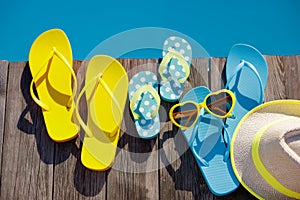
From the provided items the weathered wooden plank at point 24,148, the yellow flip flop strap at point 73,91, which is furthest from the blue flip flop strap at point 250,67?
the weathered wooden plank at point 24,148

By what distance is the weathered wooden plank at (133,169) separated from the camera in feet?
4.44

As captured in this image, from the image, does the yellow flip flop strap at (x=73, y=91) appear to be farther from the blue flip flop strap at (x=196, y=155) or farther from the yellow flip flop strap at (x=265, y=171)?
the yellow flip flop strap at (x=265, y=171)

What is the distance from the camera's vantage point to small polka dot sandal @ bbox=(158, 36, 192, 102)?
1.42 metres

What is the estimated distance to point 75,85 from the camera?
1395 mm

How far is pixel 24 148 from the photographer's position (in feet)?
4.57

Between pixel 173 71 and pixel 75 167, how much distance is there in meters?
0.41

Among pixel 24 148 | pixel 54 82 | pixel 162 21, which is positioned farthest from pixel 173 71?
pixel 162 21

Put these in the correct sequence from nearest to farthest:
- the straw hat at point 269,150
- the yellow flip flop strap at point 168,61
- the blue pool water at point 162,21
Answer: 1. the straw hat at point 269,150
2. the yellow flip flop strap at point 168,61
3. the blue pool water at point 162,21

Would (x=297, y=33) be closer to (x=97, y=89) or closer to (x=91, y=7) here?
(x=91, y=7)

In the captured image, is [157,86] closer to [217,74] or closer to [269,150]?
[217,74]

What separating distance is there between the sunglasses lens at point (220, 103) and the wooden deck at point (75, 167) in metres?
0.13

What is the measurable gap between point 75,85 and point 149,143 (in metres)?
0.28

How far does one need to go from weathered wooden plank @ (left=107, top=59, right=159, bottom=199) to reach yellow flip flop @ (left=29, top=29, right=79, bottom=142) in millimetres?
150

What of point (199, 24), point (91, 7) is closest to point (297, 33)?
point (199, 24)
